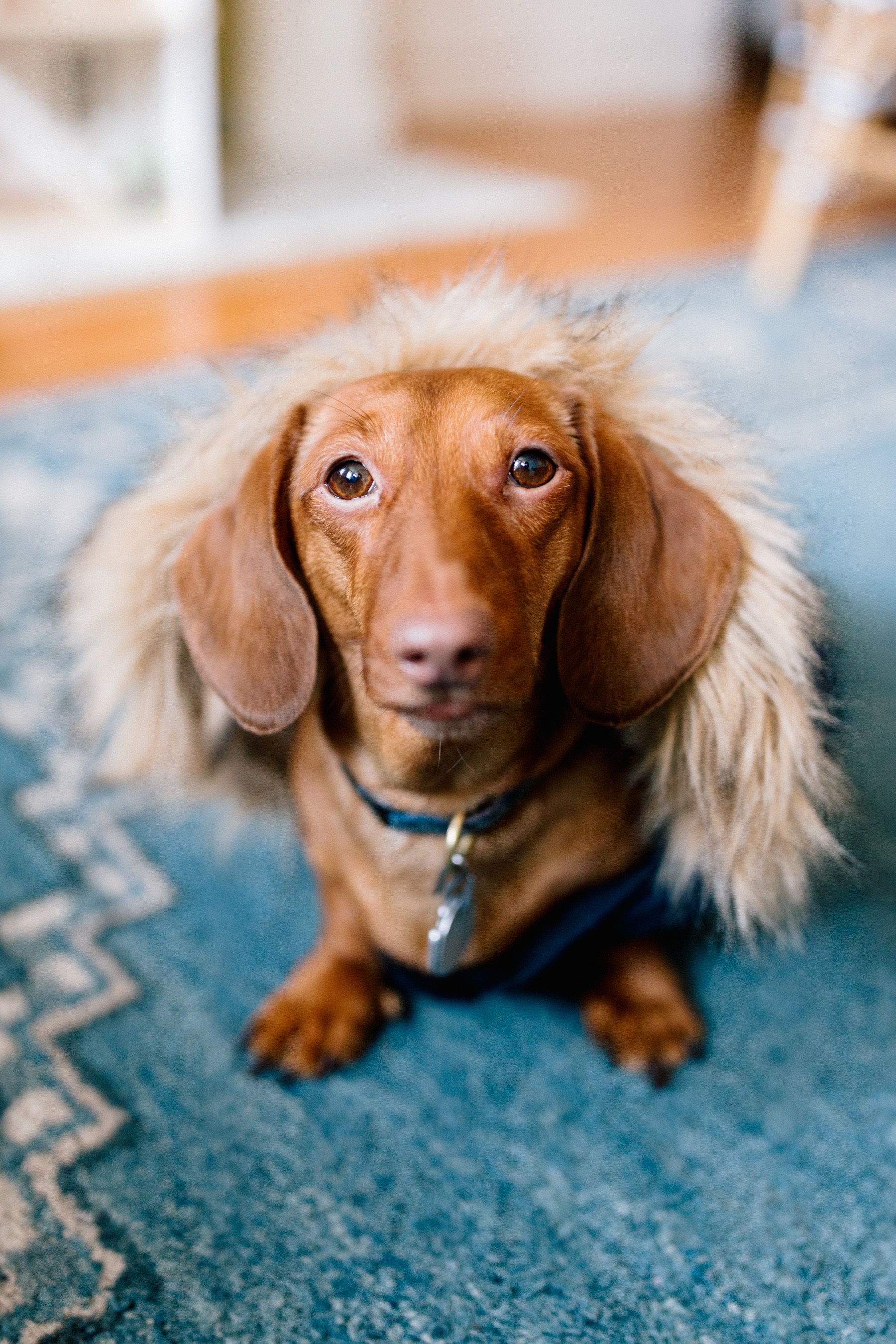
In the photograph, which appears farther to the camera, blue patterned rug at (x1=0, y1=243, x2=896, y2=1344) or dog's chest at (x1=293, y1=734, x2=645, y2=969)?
dog's chest at (x1=293, y1=734, x2=645, y2=969)

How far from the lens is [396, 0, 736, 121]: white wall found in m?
6.21

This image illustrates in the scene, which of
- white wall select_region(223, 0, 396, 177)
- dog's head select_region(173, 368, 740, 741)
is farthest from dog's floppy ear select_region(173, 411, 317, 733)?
white wall select_region(223, 0, 396, 177)

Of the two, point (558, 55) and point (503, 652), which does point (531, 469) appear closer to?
point (503, 652)

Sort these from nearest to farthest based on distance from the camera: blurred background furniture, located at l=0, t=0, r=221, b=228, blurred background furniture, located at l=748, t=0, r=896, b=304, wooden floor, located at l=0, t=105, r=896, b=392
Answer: wooden floor, located at l=0, t=105, r=896, b=392, blurred background furniture, located at l=748, t=0, r=896, b=304, blurred background furniture, located at l=0, t=0, r=221, b=228

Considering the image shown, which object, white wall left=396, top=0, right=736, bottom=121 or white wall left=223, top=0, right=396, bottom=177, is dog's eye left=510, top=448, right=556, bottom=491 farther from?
white wall left=396, top=0, right=736, bottom=121

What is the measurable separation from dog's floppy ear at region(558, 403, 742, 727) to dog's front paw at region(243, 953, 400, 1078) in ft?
1.30

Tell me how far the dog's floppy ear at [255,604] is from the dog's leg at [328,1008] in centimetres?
26

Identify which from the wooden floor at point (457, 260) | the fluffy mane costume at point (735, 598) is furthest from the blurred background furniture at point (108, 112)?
the fluffy mane costume at point (735, 598)

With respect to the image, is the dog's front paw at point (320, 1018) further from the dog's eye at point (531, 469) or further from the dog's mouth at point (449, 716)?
the dog's eye at point (531, 469)

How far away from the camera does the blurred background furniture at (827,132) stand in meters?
3.03

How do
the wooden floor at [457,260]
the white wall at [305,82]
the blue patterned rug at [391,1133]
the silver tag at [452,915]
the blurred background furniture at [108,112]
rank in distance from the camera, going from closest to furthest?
the blue patterned rug at [391,1133] → the silver tag at [452,915] → the wooden floor at [457,260] → the blurred background furniture at [108,112] → the white wall at [305,82]

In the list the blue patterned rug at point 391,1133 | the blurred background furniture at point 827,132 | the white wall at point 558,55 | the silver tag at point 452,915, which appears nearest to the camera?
the blue patterned rug at point 391,1133

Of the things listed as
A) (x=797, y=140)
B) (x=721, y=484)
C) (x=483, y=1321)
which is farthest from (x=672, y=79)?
(x=483, y=1321)

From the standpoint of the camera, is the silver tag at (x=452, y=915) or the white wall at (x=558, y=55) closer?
the silver tag at (x=452, y=915)
